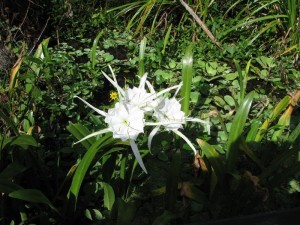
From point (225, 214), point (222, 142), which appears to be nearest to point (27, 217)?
point (225, 214)

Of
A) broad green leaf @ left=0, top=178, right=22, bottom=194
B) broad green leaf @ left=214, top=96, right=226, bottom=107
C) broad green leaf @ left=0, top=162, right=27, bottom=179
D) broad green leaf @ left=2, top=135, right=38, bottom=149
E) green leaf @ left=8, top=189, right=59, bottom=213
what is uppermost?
broad green leaf @ left=214, top=96, right=226, bottom=107

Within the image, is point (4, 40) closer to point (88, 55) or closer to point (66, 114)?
A: point (88, 55)

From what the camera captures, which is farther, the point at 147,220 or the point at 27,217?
the point at 147,220

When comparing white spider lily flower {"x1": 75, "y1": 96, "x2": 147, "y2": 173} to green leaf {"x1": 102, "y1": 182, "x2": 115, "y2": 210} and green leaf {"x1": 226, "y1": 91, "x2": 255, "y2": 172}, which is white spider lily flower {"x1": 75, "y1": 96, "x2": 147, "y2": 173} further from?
green leaf {"x1": 226, "y1": 91, "x2": 255, "y2": 172}

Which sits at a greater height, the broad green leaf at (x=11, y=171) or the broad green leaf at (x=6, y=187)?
the broad green leaf at (x=11, y=171)

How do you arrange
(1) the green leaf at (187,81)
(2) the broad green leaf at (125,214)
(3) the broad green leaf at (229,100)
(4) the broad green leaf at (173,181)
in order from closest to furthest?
1. (2) the broad green leaf at (125,214)
2. (4) the broad green leaf at (173,181)
3. (1) the green leaf at (187,81)
4. (3) the broad green leaf at (229,100)

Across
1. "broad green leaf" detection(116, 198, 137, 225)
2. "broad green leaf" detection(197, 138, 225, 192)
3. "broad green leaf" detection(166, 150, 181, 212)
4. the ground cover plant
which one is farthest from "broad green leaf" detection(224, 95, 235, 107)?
"broad green leaf" detection(116, 198, 137, 225)

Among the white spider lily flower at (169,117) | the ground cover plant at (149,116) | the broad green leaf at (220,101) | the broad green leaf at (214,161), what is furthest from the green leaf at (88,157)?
the broad green leaf at (220,101)

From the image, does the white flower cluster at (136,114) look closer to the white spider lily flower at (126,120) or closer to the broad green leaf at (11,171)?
the white spider lily flower at (126,120)
